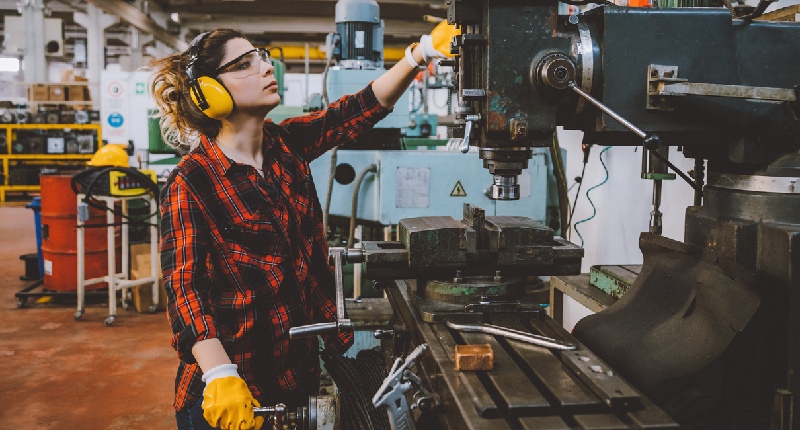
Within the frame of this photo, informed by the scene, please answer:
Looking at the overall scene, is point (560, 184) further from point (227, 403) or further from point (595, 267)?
point (227, 403)

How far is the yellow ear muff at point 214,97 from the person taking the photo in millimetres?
1260

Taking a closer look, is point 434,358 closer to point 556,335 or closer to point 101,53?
point 556,335

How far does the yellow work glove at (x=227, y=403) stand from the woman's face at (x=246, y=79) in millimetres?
559

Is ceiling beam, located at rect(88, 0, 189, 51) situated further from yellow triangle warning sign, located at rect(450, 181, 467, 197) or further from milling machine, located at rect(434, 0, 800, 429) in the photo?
milling machine, located at rect(434, 0, 800, 429)

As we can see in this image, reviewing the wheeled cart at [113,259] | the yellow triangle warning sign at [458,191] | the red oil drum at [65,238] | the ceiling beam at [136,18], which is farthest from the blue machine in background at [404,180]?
the ceiling beam at [136,18]

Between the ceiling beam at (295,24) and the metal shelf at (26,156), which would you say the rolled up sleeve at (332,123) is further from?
the ceiling beam at (295,24)

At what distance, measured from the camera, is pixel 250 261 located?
1.20 metres

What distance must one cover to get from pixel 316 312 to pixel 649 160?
0.83 m

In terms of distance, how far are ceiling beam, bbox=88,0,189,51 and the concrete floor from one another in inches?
123

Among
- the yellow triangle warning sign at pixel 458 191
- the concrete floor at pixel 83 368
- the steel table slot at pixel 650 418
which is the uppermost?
the yellow triangle warning sign at pixel 458 191

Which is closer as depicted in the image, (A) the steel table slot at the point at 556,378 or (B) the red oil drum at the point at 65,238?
(A) the steel table slot at the point at 556,378

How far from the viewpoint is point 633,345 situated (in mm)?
855

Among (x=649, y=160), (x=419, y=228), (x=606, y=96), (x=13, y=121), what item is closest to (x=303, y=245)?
(x=419, y=228)

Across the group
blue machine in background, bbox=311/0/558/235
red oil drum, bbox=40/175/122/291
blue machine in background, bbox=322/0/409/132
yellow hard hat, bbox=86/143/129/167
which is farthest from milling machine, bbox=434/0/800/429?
red oil drum, bbox=40/175/122/291
